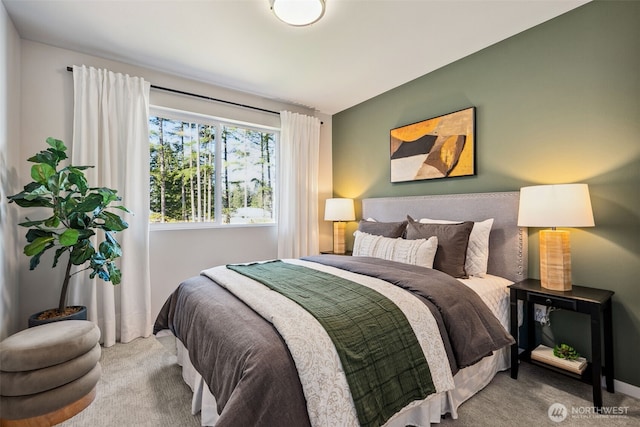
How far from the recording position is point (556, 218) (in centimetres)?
187

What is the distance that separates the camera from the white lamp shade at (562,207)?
1.84 metres

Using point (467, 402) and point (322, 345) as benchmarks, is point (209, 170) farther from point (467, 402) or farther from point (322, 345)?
point (467, 402)

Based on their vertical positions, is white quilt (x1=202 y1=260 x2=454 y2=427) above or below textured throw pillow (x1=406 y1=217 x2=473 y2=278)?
below

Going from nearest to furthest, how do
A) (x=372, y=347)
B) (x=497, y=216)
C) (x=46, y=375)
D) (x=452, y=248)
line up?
(x=372, y=347) → (x=46, y=375) → (x=452, y=248) → (x=497, y=216)

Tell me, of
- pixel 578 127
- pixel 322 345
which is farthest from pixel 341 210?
pixel 322 345

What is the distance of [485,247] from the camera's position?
7.78 feet

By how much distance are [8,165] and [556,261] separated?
3.96 meters

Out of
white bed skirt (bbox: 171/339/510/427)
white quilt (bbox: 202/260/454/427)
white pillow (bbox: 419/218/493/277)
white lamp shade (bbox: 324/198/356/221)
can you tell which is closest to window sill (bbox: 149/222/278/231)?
white lamp shade (bbox: 324/198/356/221)

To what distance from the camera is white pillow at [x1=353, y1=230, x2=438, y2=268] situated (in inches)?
91.7

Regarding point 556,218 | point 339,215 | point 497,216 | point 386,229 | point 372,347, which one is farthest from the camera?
point 339,215

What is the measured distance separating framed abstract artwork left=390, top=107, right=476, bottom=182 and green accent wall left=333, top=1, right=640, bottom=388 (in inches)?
3.2

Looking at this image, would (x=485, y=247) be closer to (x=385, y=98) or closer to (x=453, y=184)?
(x=453, y=184)

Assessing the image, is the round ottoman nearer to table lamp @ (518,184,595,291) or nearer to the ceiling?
the ceiling

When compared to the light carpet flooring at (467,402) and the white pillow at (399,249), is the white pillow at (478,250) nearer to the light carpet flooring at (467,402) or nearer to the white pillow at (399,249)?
the white pillow at (399,249)
